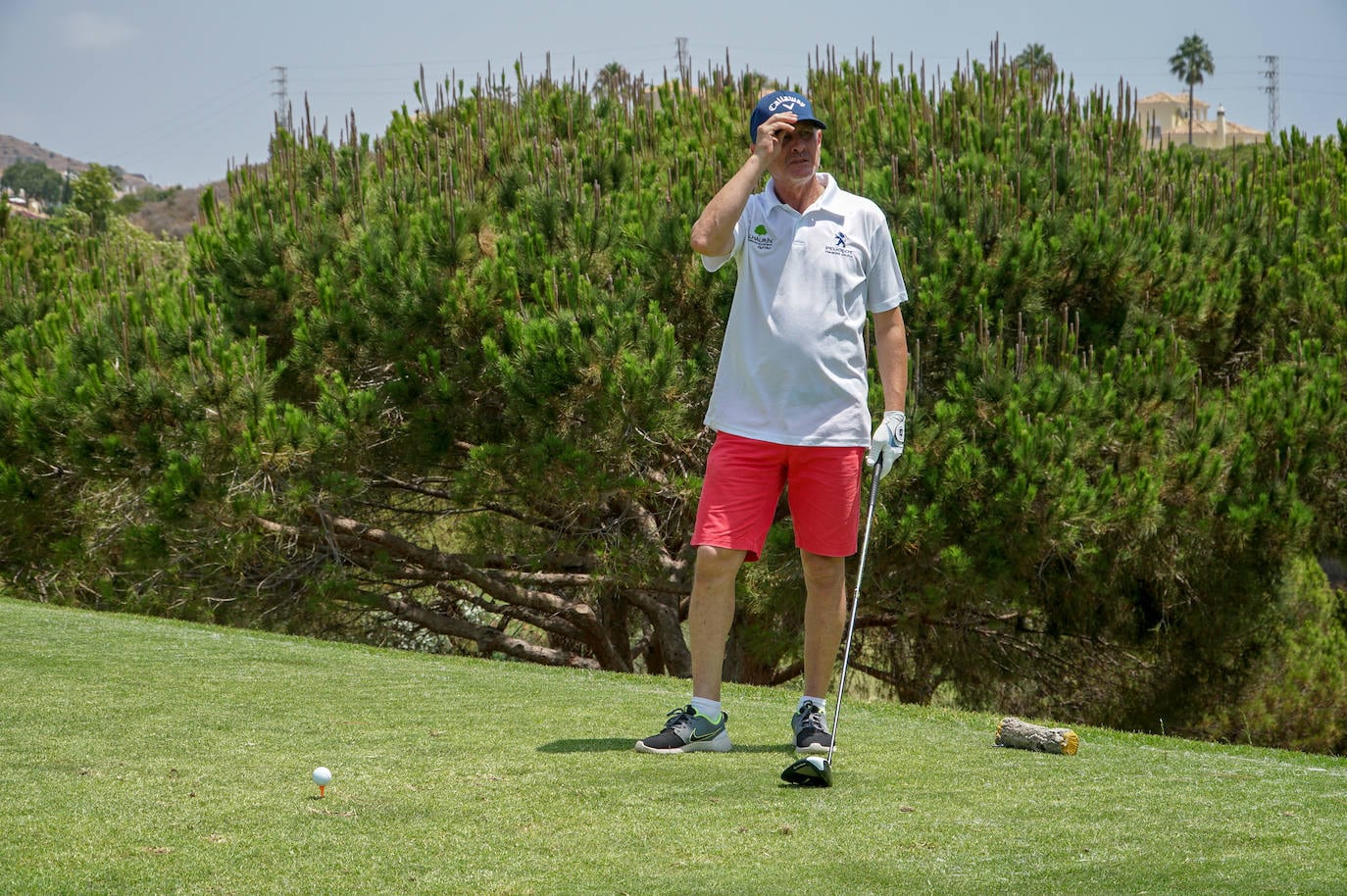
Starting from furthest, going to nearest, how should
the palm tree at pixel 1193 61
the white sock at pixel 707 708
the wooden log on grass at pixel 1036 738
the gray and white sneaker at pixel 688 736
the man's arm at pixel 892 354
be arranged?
the palm tree at pixel 1193 61, the man's arm at pixel 892 354, the wooden log on grass at pixel 1036 738, the white sock at pixel 707 708, the gray and white sneaker at pixel 688 736

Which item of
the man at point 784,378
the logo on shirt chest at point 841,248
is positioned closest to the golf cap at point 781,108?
the man at point 784,378

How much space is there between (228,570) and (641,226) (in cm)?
490

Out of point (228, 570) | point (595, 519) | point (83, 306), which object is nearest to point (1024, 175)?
point (595, 519)

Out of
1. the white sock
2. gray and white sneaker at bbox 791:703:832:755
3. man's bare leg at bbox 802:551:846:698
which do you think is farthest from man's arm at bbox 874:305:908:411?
the white sock

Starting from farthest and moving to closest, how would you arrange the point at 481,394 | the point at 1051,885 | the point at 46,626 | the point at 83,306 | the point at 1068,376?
1. the point at 83,306
2. the point at 481,394
3. the point at 1068,376
4. the point at 46,626
5. the point at 1051,885

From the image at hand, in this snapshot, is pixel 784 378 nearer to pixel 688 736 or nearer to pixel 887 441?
pixel 887 441

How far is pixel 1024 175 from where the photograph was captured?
11.9m

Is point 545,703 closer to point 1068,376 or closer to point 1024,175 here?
point 1068,376

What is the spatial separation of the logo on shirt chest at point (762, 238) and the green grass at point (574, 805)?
164cm

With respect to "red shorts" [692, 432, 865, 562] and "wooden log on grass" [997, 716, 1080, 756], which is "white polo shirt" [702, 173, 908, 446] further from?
"wooden log on grass" [997, 716, 1080, 756]

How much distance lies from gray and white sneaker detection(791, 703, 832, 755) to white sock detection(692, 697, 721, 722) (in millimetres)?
263

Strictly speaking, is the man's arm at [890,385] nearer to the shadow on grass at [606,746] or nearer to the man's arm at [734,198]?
the man's arm at [734,198]

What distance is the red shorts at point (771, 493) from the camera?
4.45 metres

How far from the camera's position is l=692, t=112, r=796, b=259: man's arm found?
4289 millimetres
